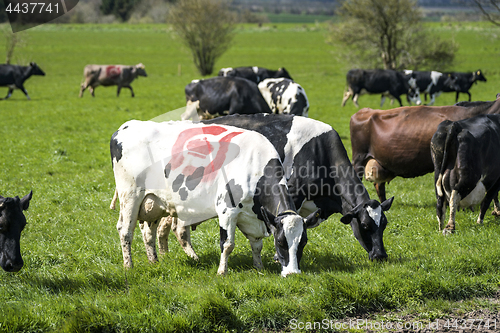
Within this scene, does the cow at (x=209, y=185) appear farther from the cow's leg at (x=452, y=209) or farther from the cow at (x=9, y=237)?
the cow's leg at (x=452, y=209)

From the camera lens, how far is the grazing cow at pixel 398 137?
8781 millimetres

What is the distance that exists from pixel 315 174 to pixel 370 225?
1029mm

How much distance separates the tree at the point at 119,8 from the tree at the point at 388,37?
79.0 m

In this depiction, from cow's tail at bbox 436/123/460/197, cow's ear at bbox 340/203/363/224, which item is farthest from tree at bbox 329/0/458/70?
cow's ear at bbox 340/203/363/224

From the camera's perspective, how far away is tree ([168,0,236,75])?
41.4 meters

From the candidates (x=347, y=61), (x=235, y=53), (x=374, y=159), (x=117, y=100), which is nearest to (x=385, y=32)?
(x=347, y=61)

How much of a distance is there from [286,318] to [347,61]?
113ft

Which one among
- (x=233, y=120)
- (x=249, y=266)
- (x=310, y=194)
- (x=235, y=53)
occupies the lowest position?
(x=235, y=53)

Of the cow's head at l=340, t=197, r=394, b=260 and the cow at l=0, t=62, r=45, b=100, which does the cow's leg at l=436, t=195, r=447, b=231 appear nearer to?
the cow's head at l=340, t=197, r=394, b=260

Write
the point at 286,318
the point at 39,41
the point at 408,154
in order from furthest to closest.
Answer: the point at 39,41 < the point at 408,154 < the point at 286,318

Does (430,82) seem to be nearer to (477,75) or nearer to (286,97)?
(477,75)

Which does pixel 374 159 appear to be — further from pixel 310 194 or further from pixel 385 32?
pixel 385 32

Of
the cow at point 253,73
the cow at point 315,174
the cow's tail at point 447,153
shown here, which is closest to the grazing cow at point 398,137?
the cow's tail at point 447,153

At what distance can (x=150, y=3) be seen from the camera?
109062mm
